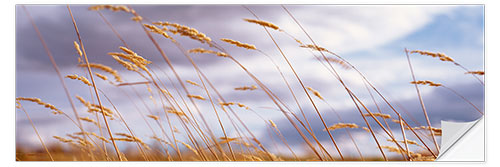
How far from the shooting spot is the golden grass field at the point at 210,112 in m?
2.41

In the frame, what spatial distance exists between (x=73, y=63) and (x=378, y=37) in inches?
66.4

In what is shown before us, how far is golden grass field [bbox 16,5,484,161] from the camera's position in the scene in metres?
2.41

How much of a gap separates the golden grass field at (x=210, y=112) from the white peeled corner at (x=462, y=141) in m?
0.07

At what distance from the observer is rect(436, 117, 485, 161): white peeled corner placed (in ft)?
8.03

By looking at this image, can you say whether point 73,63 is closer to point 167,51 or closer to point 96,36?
point 96,36

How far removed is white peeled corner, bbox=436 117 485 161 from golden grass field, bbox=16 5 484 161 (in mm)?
66

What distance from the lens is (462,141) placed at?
2.47 metres

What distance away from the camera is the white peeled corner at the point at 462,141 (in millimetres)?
2447

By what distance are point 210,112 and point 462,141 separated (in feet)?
4.47

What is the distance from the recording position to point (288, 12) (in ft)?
8.39
